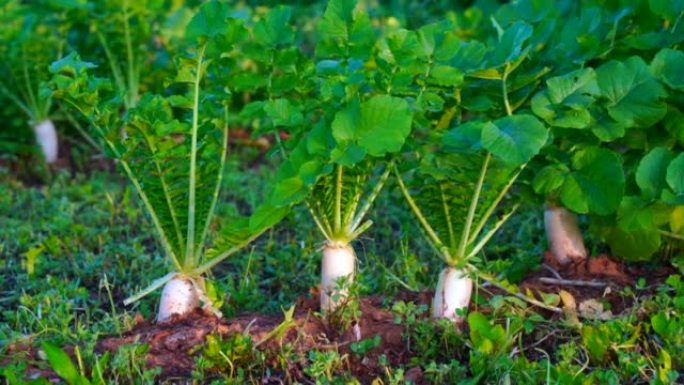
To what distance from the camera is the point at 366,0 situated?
6141 mm

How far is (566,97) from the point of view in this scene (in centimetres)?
262

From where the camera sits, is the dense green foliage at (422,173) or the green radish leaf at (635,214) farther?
the green radish leaf at (635,214)

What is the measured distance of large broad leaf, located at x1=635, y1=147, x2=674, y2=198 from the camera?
2.75 metres

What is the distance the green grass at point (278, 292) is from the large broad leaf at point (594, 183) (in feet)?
0.95

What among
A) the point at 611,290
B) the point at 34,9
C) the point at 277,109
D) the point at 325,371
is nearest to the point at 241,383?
the point at 325,371

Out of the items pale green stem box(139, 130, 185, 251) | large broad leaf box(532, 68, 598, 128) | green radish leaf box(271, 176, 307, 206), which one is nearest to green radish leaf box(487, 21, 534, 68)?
large broad leaf box(532, 68, 598, 128)

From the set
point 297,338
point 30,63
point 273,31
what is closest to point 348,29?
point 273,31

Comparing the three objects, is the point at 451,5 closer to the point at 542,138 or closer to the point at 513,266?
the point at 513,266

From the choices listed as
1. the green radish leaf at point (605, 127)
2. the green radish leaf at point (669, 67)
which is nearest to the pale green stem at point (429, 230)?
the green radish leaf at point (605, 127)

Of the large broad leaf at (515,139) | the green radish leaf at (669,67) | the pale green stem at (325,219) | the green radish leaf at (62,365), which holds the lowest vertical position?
the green radish leaf at (62,365)

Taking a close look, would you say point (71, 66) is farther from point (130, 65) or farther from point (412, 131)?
point (130, 65)

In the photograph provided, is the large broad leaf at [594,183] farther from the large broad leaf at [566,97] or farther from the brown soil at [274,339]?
the brown soil at [274,339]

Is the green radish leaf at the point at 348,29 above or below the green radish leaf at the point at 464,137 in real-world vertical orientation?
above

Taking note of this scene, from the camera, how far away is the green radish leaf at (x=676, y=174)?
2654 mm
